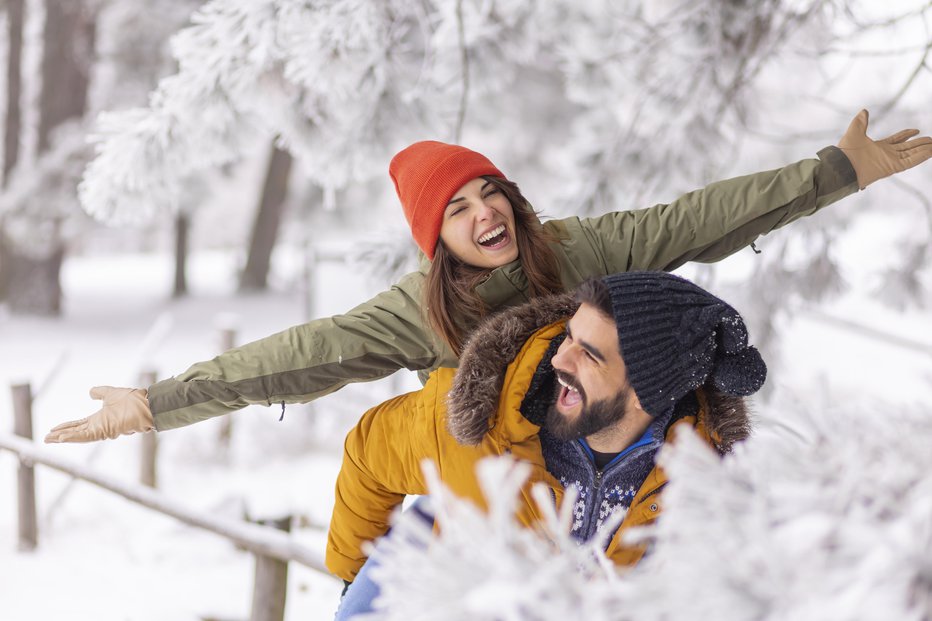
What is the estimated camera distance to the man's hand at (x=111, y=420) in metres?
1.55

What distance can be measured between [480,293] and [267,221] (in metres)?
9.16

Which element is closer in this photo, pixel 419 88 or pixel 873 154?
pixel 873 154

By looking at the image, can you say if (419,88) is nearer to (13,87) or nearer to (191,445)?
(191,445)

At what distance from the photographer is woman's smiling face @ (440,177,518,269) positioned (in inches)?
73.0

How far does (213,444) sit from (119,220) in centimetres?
365

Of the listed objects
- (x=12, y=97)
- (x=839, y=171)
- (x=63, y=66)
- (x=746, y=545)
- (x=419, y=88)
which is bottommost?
(x=746, y=545)

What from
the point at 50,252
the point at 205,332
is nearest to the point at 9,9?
the point at 50,252

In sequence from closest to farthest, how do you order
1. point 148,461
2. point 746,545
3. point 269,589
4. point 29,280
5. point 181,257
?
1. point 746,545
2. point 269,589
3. point 148,461
4. point 29,280
5. point 181,257

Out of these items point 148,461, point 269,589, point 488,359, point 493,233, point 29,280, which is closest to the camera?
point 488,359

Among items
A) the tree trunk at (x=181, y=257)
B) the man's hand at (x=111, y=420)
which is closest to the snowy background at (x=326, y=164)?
the man's hand at (x=111, y=420)

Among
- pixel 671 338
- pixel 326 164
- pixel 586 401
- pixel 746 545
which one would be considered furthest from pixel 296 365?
pixel 326 164

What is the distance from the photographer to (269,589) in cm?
266

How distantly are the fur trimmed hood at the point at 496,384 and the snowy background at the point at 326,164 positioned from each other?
0.48 meters

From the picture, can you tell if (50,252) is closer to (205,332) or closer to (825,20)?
(205,332)
